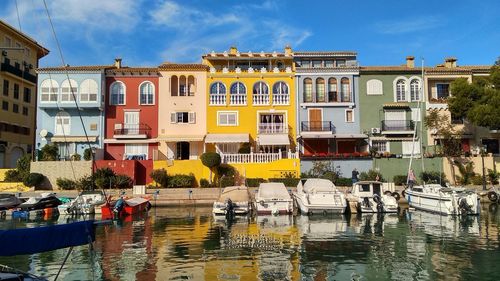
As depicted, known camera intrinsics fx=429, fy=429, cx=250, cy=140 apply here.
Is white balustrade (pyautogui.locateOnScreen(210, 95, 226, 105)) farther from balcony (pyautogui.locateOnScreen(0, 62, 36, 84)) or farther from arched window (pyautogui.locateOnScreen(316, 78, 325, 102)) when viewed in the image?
balcony (pyautogui.locateOnScreen(0, 62, 36, 84))

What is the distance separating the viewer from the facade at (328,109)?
44375 millimetres

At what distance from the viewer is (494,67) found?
40.8m

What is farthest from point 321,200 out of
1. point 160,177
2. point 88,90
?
point 88,90

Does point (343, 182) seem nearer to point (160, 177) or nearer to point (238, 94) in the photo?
point (238, 94)

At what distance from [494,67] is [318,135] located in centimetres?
1772

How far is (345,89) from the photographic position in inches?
1784

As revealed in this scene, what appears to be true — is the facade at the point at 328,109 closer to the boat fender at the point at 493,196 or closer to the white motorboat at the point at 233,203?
the boat fender at the point at 493,196

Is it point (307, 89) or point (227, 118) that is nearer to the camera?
point (227, 118)

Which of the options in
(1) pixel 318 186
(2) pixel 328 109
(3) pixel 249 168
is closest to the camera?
(1) pixel 318 186

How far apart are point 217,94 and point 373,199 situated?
21.9m

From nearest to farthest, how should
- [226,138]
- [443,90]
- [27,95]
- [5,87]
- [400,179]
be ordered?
[400,179], [226,138], [443,90], [5,87], [27,95]

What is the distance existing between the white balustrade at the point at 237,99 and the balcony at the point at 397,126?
1461cm

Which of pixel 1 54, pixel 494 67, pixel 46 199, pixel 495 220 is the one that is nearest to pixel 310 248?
pixel 495 220

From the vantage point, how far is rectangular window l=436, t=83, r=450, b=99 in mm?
45719
